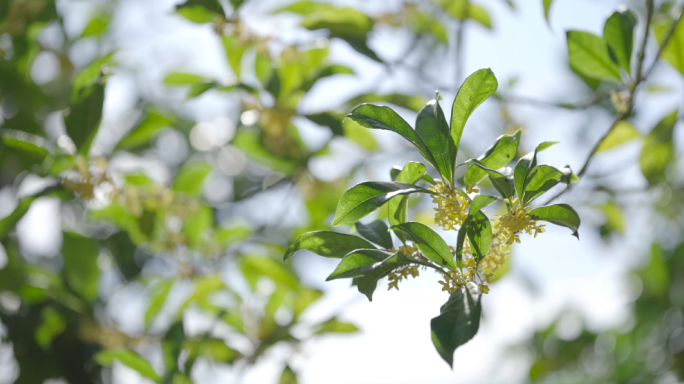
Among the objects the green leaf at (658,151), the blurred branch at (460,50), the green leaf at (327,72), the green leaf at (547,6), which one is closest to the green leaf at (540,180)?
the green leaf at (547,6)

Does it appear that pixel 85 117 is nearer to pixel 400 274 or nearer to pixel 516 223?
pixel 400 274

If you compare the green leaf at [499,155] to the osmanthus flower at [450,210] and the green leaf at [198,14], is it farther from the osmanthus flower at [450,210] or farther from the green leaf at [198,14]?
the green leaf at [198,14]

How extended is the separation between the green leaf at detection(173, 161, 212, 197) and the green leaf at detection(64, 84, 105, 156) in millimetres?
418

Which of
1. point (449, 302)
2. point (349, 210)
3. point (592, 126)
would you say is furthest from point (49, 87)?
point (592, 126)

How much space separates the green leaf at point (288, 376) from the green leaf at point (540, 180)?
47.6 inches

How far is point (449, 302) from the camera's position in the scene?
71 cm

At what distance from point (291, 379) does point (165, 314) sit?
81 centimetres

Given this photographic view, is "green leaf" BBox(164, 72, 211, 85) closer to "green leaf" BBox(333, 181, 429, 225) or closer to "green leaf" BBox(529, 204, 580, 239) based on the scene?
"green leaf" BBox(333, 181, 429, 225)

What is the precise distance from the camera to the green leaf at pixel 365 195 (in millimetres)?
729

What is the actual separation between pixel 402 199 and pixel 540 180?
9.3 inches

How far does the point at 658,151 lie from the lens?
5.16 ft

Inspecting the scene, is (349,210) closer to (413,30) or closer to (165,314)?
(413,30)

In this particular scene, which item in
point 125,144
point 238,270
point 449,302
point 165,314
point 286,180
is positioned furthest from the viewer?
point 165,314

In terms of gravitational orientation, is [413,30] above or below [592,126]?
above
